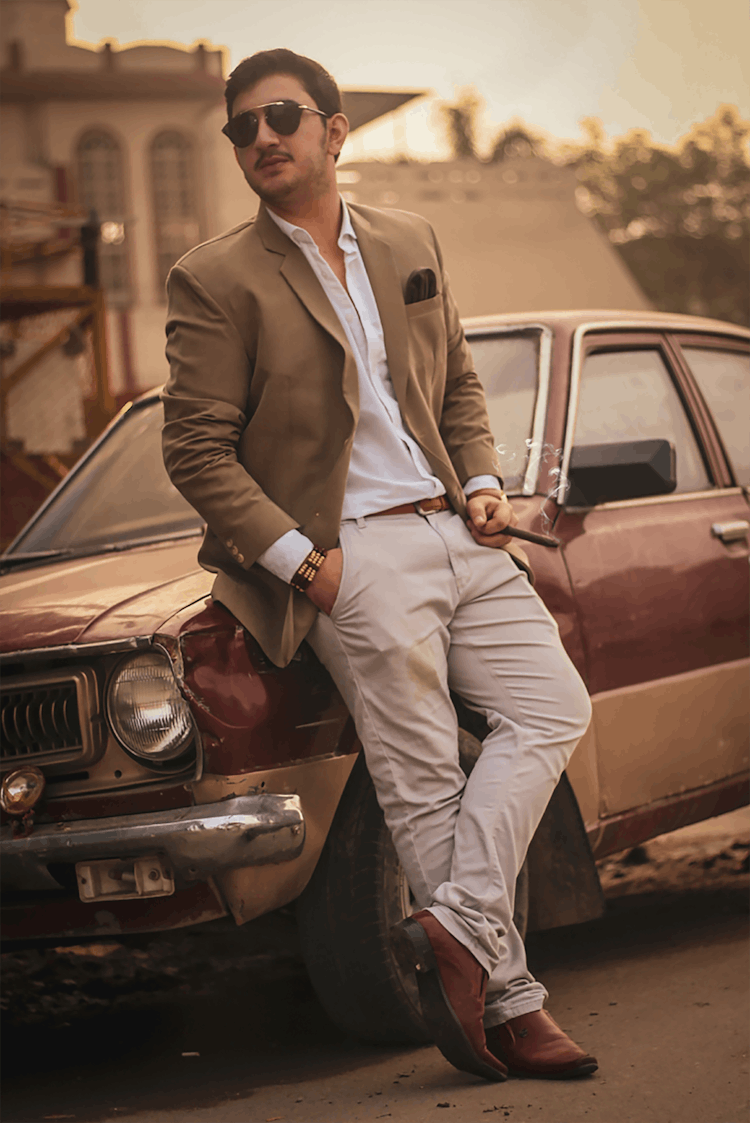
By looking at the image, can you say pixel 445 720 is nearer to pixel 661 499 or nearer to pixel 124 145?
pixel 661 499

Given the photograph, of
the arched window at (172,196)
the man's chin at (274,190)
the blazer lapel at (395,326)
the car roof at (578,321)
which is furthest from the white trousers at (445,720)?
the arched window at (172,196)

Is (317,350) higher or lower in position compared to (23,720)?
higher

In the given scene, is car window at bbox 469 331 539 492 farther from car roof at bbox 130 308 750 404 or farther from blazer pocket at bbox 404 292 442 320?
blazer pocket at bbox 404 292 442 320

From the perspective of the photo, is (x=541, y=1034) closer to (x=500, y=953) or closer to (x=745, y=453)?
(x=500, y=953)

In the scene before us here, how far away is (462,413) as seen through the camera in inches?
140

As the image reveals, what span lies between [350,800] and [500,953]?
0.53 m

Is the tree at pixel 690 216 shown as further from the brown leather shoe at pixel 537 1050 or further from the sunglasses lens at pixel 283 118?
the brown leather shoe at pixel 537 1050

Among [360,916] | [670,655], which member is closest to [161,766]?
[360,916]

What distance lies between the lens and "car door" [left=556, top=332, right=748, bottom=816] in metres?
3.97

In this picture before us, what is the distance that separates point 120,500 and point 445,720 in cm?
176

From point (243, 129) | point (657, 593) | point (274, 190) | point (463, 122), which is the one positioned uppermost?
point (463, 122)

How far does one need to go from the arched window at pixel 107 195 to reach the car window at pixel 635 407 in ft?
53.8

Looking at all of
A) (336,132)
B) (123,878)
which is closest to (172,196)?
(336,132)

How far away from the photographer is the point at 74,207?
19.1m
